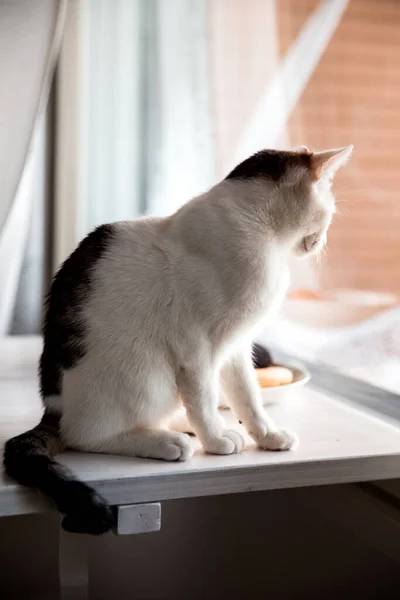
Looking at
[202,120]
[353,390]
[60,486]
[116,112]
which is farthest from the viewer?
[116,112]

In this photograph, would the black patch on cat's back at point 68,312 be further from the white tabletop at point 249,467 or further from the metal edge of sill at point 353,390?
the metal edge of sill at point 353,390

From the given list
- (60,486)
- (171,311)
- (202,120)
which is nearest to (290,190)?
(171,311)

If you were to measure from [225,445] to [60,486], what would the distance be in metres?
0.24

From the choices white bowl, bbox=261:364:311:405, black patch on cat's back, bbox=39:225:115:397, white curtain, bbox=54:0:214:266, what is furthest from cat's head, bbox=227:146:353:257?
white curtain, bbox=54:0:214:266

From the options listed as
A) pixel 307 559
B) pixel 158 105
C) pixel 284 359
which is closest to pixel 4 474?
pixel 307 559

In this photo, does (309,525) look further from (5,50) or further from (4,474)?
(5,50)

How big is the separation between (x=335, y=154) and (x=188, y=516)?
851 mm

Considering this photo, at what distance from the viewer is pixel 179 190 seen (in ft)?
7.04

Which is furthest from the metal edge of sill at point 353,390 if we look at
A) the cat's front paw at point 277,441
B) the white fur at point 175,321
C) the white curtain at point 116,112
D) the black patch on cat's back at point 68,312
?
the white curtain at point 116,112

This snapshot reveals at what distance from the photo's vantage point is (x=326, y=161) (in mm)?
893

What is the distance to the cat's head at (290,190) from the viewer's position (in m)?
0.92

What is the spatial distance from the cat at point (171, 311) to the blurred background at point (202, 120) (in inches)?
10.5

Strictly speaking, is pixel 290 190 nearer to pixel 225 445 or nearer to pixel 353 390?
pixel 225 445

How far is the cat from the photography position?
89 centimetres
